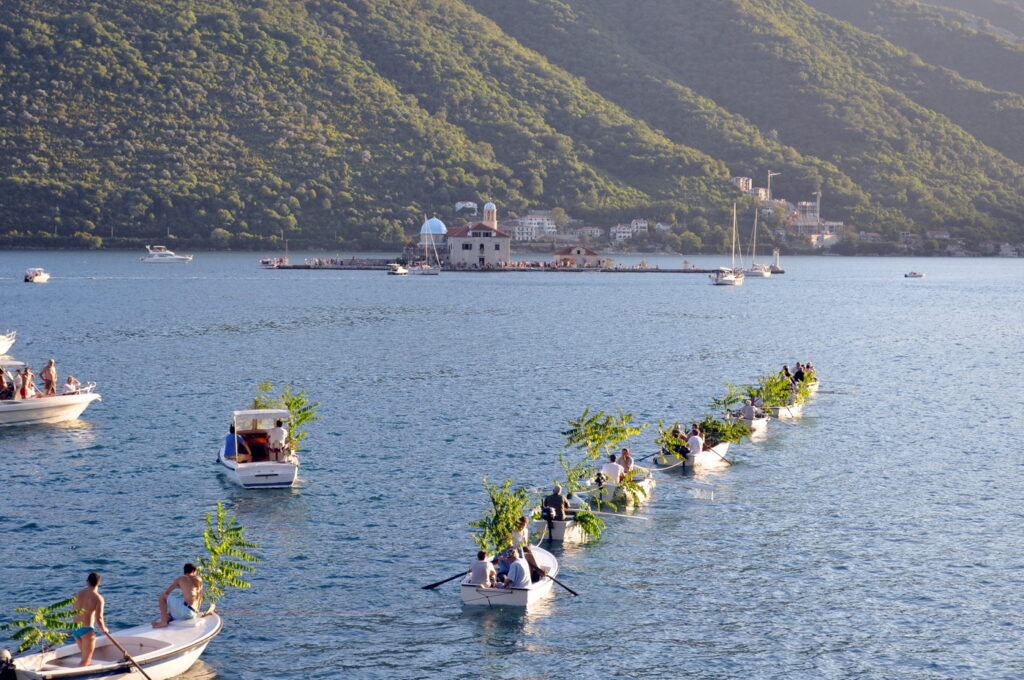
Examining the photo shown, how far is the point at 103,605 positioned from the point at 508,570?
10313 millimetres

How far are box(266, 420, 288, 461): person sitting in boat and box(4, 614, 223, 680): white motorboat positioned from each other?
53.7ft

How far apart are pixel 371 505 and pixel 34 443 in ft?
60.0

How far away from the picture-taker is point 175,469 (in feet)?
149

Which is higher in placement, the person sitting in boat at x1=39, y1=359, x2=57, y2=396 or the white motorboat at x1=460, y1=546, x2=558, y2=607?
the person sitting in boat at x1=39, y1=359, x2=57, y2=396

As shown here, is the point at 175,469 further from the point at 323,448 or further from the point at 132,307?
the point at 132,307

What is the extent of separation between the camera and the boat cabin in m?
44.0

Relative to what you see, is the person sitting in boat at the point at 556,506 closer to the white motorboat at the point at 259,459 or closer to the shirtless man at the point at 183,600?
the white motorboat at the point at 259,459

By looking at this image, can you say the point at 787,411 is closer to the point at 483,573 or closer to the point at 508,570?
the point at 508,570

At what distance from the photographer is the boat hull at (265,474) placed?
41.7 m

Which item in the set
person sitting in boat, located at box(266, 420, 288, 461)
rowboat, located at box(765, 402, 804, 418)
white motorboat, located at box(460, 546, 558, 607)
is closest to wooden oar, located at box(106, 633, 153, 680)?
white motorboat, located at box(460, 546, 558, 607)

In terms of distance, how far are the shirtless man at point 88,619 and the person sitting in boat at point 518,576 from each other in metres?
10.3

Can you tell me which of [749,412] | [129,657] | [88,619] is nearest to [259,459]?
[88,619]

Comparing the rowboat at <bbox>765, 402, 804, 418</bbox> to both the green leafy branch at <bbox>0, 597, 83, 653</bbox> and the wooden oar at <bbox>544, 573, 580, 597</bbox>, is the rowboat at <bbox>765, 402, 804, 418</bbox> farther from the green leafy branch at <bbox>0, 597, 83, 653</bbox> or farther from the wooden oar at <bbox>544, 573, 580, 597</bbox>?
the green leafy branch at <bbox>0, 597, 83, 653</bbox>

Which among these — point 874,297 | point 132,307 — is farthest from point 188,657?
point 874,297
